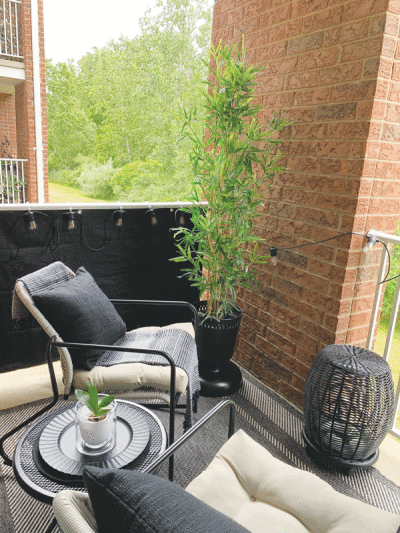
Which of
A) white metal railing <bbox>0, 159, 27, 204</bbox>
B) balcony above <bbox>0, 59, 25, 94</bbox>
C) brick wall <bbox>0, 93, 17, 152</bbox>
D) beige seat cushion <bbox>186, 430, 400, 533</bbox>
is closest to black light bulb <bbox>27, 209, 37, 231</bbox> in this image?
beige seat cushion <bbox>186, 430, 400, 533</bbox>

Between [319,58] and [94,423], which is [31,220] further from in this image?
[319,58]

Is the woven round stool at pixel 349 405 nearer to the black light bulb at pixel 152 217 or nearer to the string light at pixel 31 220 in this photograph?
the black light bulb at pixel 152 217

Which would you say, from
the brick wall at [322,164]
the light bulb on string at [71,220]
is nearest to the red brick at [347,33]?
the brick wall at [322,164]

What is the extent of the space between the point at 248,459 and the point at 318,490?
221 mm

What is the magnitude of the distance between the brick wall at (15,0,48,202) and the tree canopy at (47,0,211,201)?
6.58m

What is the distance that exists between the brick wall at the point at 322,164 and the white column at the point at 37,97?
5280 mm

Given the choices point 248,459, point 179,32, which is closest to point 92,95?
point 179,32

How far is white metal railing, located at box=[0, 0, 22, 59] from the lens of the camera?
6738mm

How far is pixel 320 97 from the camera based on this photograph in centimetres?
217

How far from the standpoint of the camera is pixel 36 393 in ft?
7.91

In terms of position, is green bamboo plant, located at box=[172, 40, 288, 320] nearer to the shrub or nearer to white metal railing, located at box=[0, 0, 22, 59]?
white metal railing, located at box=[0, 0, 22, 59]

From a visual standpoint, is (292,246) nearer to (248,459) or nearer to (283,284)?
(283,284)

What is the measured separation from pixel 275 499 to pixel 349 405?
759 mm

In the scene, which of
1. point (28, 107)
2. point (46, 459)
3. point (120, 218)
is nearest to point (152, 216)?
point (120, 218)
